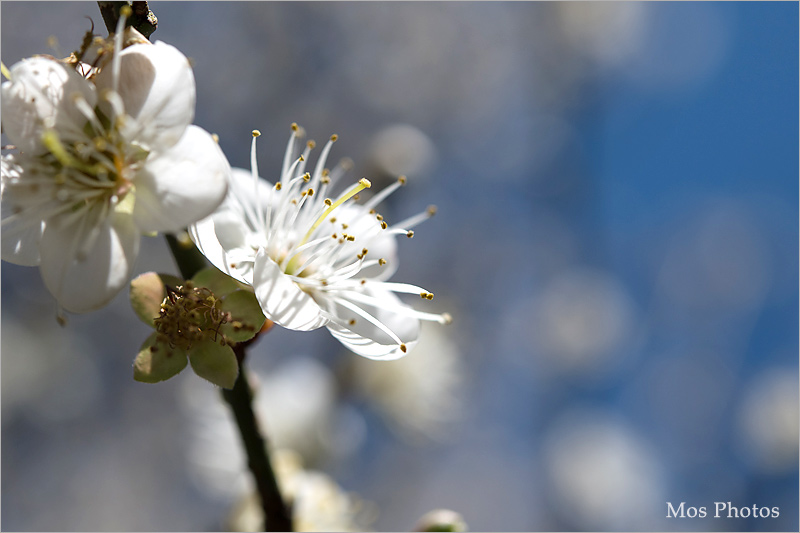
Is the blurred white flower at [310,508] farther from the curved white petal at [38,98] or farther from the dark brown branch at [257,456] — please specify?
the curved white petal at [38,98]

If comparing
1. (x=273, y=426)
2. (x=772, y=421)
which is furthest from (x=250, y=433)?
(x=772, y=421)

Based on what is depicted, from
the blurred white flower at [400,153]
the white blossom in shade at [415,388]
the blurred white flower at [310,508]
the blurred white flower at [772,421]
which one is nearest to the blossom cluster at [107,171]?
the blurred white flower at [310,508]

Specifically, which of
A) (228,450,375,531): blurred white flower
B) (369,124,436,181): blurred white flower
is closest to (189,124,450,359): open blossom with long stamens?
(228,450,375,531): blurred white flower

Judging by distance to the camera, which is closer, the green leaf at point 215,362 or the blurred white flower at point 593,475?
the green leaf at point 215,362

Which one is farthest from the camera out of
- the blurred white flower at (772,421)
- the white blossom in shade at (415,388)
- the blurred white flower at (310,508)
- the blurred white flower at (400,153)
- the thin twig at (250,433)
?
the blurred white flower at (772,421)

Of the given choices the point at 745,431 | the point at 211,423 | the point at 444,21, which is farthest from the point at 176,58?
the point at 444,21

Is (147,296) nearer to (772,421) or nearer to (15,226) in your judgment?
(15,226)

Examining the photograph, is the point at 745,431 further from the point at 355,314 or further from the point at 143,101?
the point at 143,101
